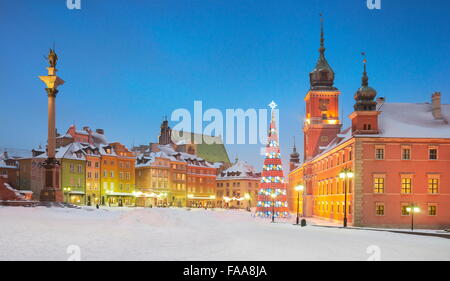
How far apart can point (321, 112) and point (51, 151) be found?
151 ft

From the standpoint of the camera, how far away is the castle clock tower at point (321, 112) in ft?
253

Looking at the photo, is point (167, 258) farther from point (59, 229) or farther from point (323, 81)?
point (323, 81)

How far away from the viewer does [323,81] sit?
7950cm

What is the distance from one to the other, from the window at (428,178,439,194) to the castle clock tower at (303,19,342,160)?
1244 inches

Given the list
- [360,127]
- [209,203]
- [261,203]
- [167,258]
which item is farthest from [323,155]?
[209,203]

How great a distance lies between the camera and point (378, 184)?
4528 cm

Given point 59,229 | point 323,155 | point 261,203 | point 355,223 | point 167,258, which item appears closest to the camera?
point 167,258

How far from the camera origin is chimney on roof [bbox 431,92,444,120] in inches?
1903

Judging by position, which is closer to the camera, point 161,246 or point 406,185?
point 161,246

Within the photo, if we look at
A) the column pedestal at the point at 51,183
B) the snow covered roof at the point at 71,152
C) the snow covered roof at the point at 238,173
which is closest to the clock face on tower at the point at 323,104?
the snow covered roof at the point at 71,152

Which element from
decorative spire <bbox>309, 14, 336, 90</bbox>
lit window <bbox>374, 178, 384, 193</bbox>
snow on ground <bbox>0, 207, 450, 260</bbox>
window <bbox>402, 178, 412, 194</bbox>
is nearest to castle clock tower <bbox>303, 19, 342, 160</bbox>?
decorative spire <bbox>309, 14, 336, 90</bbox>

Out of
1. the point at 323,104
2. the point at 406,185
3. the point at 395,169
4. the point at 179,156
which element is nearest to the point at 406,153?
the point at 395,169

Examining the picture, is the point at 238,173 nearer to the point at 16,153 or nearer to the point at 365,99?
the point at 16,153

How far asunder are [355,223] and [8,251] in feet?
112
